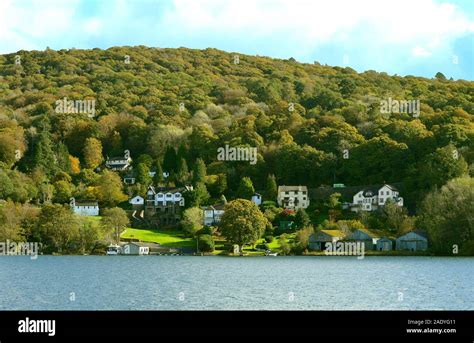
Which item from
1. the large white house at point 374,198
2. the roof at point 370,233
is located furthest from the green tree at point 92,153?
the roof at point 370,233

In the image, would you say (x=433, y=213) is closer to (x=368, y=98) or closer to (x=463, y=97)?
(x=463, y=97)

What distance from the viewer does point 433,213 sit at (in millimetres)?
78938

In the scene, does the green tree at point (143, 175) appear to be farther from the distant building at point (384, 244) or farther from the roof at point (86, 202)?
the distant building at point (384, 244)

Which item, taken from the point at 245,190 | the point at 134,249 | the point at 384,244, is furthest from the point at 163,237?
the point at 384,244

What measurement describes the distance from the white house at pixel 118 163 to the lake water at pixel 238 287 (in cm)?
6291

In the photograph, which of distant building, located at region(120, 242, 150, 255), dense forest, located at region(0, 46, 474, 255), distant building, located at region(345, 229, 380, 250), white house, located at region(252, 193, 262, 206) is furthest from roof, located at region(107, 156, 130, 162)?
distant building, located at region(345, 229, 380, 250)

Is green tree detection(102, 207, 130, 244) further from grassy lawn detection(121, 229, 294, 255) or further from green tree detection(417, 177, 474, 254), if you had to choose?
green tree detection(417, 177, 474, 254)

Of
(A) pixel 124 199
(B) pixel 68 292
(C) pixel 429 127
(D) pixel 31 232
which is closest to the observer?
(B) pixel 68 292

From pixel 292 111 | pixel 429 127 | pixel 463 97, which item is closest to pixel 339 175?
pixel 429 127

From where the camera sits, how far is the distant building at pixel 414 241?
80875mm

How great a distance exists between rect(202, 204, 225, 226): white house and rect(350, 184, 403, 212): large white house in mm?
15937

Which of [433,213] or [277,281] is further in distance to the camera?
[433,213]

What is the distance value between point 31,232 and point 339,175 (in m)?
43.6

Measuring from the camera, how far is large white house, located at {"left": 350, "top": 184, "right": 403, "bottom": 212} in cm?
9656
